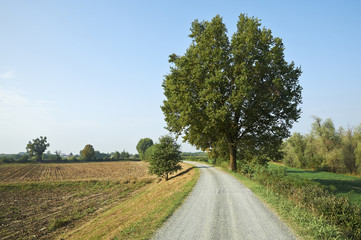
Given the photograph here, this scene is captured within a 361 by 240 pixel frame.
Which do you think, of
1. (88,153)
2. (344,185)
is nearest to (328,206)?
(344,185)

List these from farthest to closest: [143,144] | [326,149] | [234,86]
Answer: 1. [143,144]
2. [326,149]
3. [234,86]

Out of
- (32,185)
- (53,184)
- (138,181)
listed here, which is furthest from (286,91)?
(32,185)

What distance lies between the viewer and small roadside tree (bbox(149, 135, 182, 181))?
98.0ft

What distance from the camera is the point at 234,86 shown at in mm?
21344

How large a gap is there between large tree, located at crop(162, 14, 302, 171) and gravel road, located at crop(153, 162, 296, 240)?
9.73 metres

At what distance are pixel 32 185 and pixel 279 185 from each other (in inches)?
1729

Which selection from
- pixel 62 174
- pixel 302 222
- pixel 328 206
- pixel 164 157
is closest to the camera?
pixel 302 222

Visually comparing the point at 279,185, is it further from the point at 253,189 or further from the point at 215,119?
the point at 215,119

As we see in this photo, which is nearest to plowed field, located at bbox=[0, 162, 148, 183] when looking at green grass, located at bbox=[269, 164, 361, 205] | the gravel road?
green grass, located at bbox=[269, 164, 361, 205]

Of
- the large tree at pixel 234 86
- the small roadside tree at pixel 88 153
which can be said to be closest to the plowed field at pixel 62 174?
the large tree at pixel 234 86

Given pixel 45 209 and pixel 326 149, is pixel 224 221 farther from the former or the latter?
pixel 326 149

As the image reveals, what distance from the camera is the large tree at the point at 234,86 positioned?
19.7 metres

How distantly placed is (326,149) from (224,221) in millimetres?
46762

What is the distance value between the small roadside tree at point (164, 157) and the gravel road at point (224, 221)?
60.7ft
